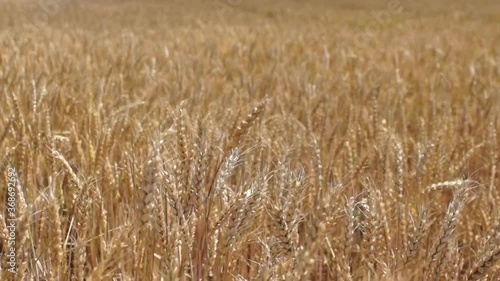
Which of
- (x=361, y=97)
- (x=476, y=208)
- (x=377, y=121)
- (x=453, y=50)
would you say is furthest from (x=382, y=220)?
(x=453, y=50)

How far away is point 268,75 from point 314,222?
1934 mm

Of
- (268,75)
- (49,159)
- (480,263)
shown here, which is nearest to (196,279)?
(480,263)

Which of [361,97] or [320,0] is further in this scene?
[320,0]

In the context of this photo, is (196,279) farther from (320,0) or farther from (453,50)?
(320,0)

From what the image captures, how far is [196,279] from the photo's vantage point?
766mm

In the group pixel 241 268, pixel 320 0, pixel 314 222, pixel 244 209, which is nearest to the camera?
pixel 314 222

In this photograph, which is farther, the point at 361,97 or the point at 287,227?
the point at 361,97

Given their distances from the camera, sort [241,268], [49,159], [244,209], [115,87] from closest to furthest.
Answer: [244,209]
[241,268]
[49,159]
[115,87]

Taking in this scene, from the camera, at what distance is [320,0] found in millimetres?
15680

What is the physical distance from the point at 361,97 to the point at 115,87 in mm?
967

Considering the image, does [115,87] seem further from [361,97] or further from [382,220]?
[382,220]

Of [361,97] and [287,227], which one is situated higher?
[287,227]

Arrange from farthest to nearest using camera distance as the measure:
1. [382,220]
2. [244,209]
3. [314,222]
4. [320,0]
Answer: [320,0]
[382,220]
[244,209]
[314,222]

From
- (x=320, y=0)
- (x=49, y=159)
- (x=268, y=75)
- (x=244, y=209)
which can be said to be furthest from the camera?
(x=320, y=0)
